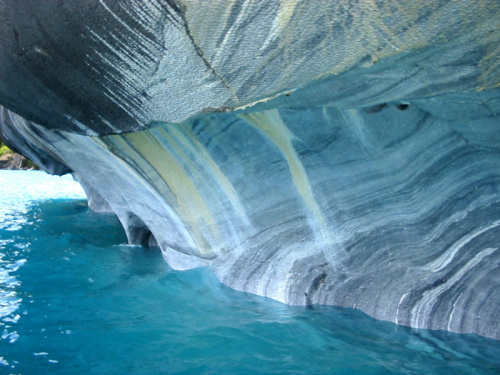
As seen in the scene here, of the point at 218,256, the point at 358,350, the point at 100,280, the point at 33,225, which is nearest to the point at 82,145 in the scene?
the point at 100,280

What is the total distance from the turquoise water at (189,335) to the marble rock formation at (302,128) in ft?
0.78

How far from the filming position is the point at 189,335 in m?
2.52

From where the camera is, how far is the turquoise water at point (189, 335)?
2.16 m

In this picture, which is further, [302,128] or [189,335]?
[302,128]

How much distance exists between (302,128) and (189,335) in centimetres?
161

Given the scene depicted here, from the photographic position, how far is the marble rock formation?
1.71 meters

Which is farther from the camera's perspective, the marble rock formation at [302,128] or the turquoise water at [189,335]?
the turquoise water at [189,335]

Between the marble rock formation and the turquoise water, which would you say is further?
the turquoise water

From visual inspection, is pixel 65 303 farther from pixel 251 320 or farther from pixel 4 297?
pixel 251 320

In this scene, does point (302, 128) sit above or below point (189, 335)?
above

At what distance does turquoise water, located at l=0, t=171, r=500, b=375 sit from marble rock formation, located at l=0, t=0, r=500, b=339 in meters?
0.24

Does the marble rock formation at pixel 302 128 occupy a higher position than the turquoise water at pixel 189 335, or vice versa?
the marble rock formation at pixel 302 128

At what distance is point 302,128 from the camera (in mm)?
2689

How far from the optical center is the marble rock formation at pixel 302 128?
171 cm
